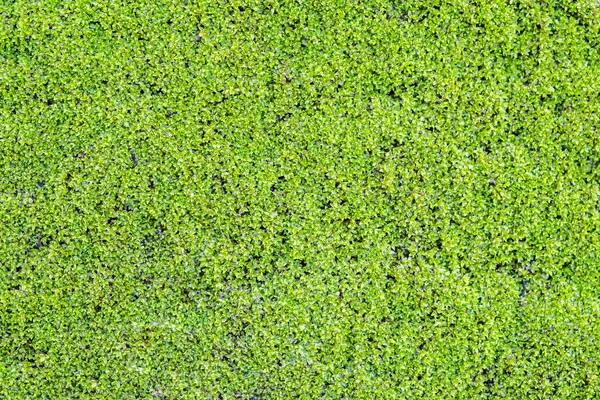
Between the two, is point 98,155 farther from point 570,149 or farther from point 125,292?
point 570,149

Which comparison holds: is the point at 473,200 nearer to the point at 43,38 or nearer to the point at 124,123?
the point at 124,123

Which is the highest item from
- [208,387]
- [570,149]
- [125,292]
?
[570,149]

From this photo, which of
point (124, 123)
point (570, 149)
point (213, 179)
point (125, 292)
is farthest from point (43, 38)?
point (570, 149)

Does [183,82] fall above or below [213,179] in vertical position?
above

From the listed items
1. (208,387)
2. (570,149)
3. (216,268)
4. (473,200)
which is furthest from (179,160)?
(570,149)

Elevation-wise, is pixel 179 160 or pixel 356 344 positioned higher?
pixel 179 160

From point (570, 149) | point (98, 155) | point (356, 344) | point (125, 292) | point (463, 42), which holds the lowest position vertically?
point (125, 292)
